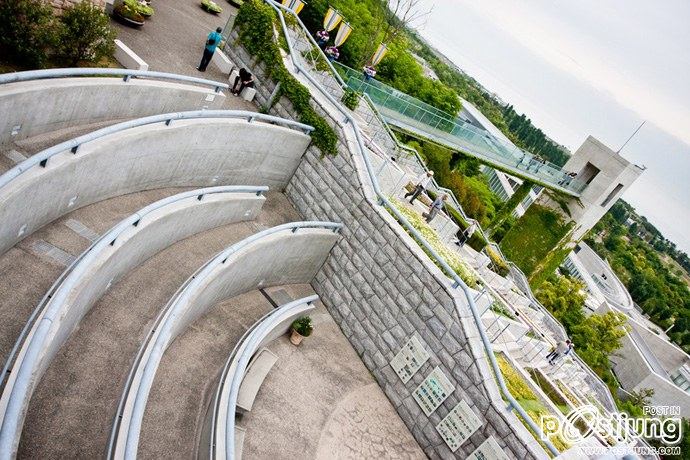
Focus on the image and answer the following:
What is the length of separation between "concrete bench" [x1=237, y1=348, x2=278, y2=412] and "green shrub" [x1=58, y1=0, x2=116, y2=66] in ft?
27.3

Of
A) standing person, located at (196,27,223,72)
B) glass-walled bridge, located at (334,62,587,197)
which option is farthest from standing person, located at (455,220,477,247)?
standing person, located at (196,27,223,72)

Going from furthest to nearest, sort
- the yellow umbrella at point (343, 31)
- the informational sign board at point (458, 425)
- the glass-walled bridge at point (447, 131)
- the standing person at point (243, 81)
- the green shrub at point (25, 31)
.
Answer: the glass-walled bridge at point (447, 131)
the yellow umbrella at point (343, 31)
the standing person at point (243, 81)
the informational sign board at point (458, 425)
the green shrub at point (25, 31)

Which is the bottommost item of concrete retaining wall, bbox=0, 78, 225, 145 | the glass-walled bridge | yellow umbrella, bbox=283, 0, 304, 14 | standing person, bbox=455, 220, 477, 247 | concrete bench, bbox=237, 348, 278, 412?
concrete bench, bbox=237, 348, 278, 412

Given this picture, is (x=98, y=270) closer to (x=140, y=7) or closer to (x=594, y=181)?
(x=140, y=7)

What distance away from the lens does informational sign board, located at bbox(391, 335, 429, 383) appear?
38.7ft

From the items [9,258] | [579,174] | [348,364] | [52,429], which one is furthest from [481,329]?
[579,174]

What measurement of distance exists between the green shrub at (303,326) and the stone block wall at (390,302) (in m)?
1.65

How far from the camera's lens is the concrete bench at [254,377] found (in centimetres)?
956

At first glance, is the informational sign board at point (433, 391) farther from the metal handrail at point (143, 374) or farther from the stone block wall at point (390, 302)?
the metal handrail at point (143, 374)

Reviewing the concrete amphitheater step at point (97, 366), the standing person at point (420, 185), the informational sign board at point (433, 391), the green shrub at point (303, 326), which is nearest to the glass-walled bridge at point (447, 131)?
the standing person at point (420, 185)

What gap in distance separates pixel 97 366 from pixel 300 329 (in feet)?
18.4

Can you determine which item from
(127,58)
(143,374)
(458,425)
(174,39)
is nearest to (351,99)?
(174,39)

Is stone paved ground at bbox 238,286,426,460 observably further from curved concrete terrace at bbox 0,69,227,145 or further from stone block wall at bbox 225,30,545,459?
curved concrete terrace at bbox 0,69,227,145

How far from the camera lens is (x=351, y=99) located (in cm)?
1820
